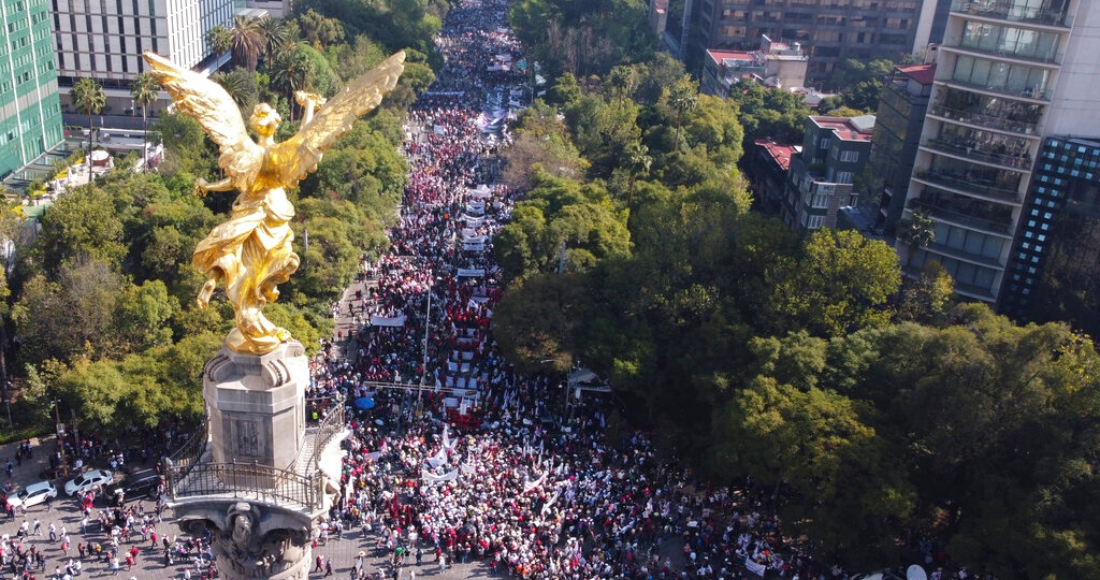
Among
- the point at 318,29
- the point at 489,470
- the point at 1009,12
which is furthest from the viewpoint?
the point at 318,29

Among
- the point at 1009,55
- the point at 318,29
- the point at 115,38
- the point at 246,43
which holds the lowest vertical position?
the point at 318,29

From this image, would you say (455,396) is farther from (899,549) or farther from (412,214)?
(412,214)

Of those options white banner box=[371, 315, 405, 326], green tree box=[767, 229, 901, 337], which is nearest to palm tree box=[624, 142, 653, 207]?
white banner box=[371, 315, 405, 326]

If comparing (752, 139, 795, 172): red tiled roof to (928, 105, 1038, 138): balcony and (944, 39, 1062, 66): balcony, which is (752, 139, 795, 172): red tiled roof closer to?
(928, 105, 1038, 138): balcony

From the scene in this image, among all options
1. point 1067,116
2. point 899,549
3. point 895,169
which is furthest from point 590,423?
point 1067,116

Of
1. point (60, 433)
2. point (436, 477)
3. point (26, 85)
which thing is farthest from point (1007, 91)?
point (26, 85)

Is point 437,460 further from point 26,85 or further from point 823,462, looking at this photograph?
point 26,85
